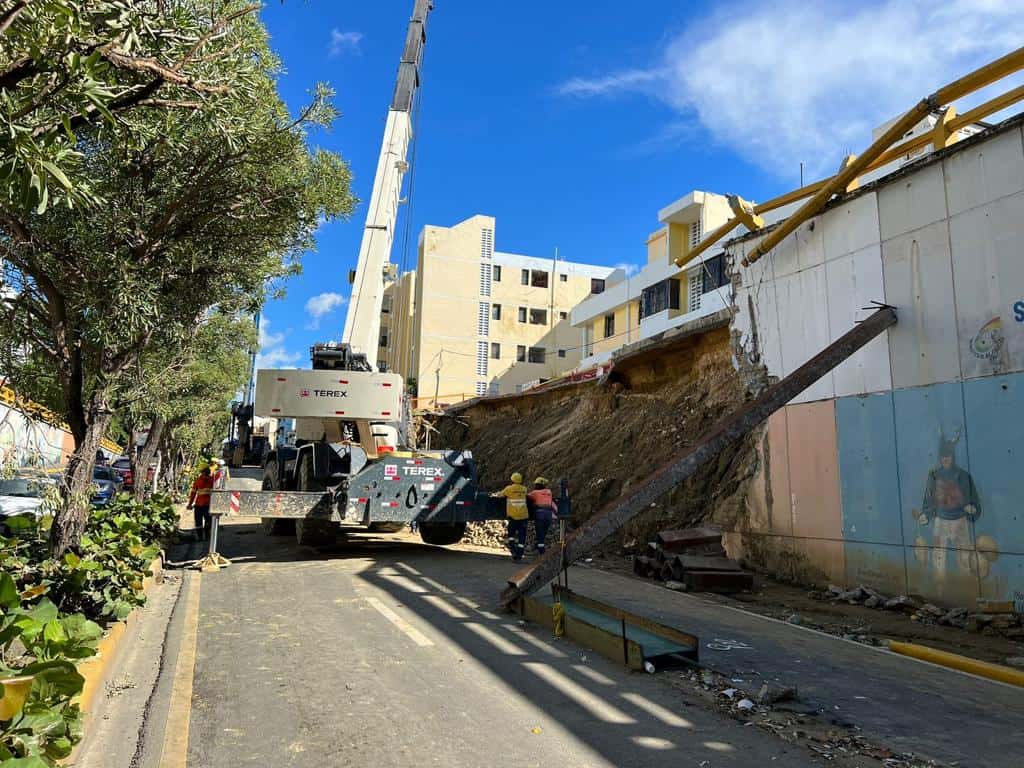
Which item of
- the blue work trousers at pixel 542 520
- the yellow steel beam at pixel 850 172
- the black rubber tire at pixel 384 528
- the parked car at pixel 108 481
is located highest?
the yellow steel beam at pixel 850 172

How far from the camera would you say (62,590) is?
6.69 m

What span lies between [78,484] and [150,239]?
2.77m

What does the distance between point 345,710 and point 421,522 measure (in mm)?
7521

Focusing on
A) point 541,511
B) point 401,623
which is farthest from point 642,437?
point 401,623

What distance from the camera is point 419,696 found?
5.27 metres

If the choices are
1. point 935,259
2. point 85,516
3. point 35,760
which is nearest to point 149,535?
point 85,516

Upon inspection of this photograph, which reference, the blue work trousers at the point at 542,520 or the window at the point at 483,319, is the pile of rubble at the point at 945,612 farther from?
the window at the point at 483,319

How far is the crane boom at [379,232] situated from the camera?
16.5m

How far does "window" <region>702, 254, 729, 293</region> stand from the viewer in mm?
32369

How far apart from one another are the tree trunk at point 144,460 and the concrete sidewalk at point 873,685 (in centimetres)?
1291

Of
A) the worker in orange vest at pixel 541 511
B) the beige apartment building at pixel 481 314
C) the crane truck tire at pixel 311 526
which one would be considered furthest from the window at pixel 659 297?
the crane truck tire at pixel 311 526

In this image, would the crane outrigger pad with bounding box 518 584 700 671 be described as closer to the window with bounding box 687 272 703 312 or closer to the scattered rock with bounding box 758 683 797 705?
the scattered rock with bounding box 758 683 797 705

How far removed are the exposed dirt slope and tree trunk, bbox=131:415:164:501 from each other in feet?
34.4

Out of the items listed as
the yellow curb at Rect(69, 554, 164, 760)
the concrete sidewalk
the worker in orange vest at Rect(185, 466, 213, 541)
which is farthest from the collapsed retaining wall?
the worker in orange vest at Rect(185, 466, 213, 541)
